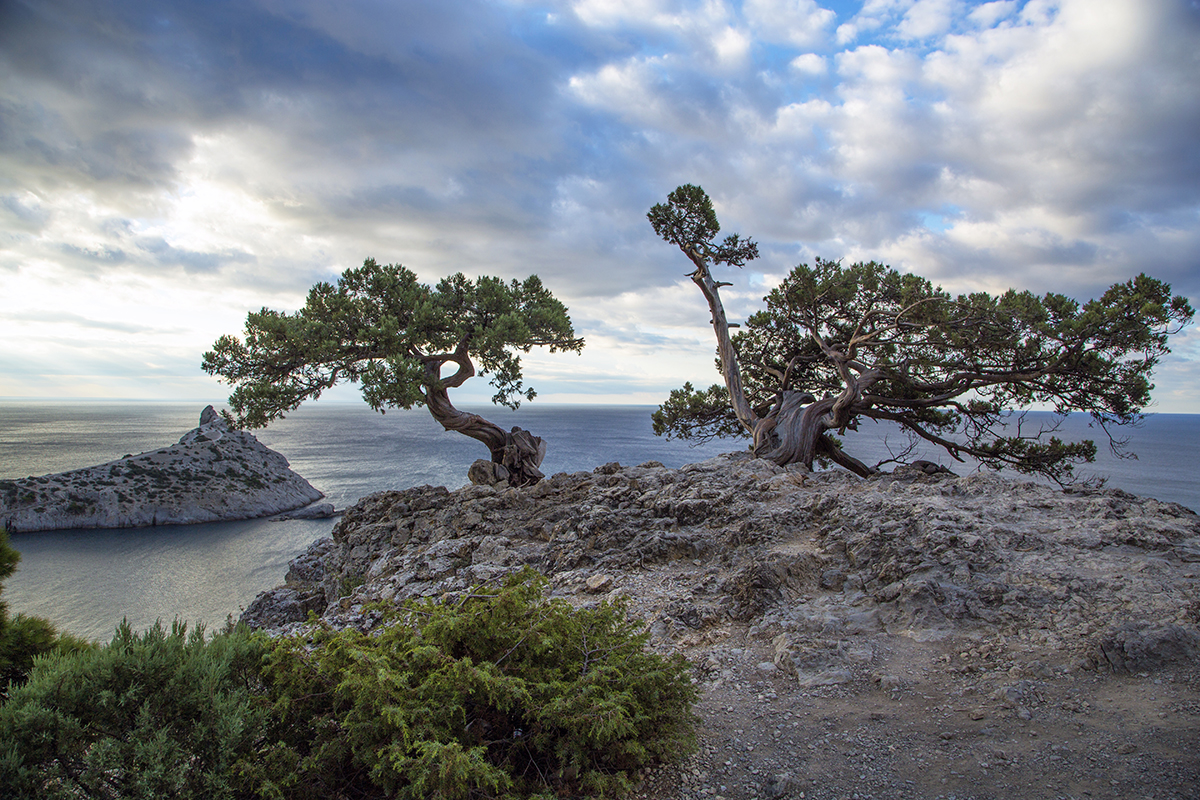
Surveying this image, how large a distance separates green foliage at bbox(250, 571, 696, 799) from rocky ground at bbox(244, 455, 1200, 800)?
2.07 ft

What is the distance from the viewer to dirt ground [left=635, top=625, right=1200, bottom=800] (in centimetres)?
328

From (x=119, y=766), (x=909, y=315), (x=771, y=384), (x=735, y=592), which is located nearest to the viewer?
(x=119, y=766)

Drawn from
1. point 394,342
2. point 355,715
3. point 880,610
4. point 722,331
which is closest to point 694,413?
point 722,331

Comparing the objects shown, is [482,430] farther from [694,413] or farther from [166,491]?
[166,491]

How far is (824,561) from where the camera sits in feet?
23.1

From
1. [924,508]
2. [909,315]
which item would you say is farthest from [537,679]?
[909,315]

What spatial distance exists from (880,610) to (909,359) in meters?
10.5

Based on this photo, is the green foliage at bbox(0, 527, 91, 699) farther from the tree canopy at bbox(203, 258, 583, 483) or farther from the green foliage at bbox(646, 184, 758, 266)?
the green foliage at bbox(646, 184, 758, 266)

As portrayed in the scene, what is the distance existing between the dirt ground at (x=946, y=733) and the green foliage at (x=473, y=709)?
624 millimetres

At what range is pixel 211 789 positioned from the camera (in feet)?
8.80

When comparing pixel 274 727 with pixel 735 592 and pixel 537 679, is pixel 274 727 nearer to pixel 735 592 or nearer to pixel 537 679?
pixel 537 679

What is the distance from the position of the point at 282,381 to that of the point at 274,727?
37.9ft

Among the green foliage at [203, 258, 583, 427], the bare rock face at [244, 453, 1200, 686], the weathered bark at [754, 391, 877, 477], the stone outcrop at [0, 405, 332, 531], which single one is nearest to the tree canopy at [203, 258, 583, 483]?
the green foliage at [203, 258, 583, 427]

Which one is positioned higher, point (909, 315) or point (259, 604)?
point (909, 315)
